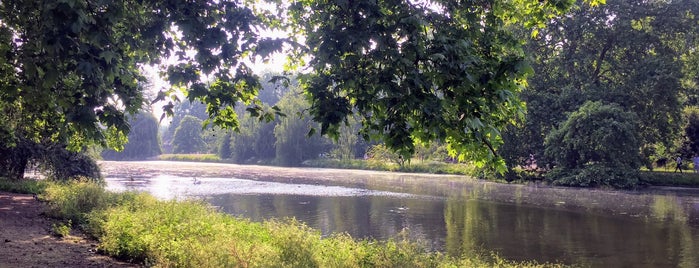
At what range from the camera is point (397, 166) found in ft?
188

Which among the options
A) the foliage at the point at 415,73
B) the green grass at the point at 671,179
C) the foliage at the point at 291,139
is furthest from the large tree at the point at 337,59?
the foliage at the point at 291,139

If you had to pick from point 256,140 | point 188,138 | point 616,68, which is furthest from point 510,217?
point 188,138

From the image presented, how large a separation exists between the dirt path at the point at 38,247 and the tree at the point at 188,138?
105 m

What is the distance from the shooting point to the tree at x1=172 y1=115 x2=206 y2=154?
11669cm

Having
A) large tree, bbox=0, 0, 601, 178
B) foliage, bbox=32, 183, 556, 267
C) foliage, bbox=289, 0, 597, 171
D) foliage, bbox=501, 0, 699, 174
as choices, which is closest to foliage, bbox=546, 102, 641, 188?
foliage, bbox=501, 0, 699, 174

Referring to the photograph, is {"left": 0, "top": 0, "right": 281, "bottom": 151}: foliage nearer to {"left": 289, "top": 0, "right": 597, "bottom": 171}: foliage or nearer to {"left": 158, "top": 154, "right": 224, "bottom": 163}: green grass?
{"left": 289, "top": 0, "right": 597, "bottom": 171}: foliage

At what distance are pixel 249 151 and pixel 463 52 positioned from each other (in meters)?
75.8

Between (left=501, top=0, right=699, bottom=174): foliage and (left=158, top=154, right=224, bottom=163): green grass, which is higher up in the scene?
(left=501, top=0, right=699, bottom=174): foliage

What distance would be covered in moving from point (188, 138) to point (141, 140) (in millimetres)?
23165

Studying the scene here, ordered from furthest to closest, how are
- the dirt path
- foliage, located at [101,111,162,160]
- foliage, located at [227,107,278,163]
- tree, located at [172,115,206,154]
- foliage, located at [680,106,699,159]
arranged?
tree, located at [172,115,206,154]
foliage, located at [101,111,162,160]
foliage, located at [227,107,278,163]
foliage, located at [680,106,699,159]
the dirt path

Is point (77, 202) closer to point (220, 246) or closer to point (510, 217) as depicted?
point (220, 246)

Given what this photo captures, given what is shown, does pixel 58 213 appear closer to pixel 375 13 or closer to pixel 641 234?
pixel 375 13

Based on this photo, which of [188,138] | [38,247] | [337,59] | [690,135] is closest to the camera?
[337,59]

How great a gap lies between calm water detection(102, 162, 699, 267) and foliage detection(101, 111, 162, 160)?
65355 millimetres
